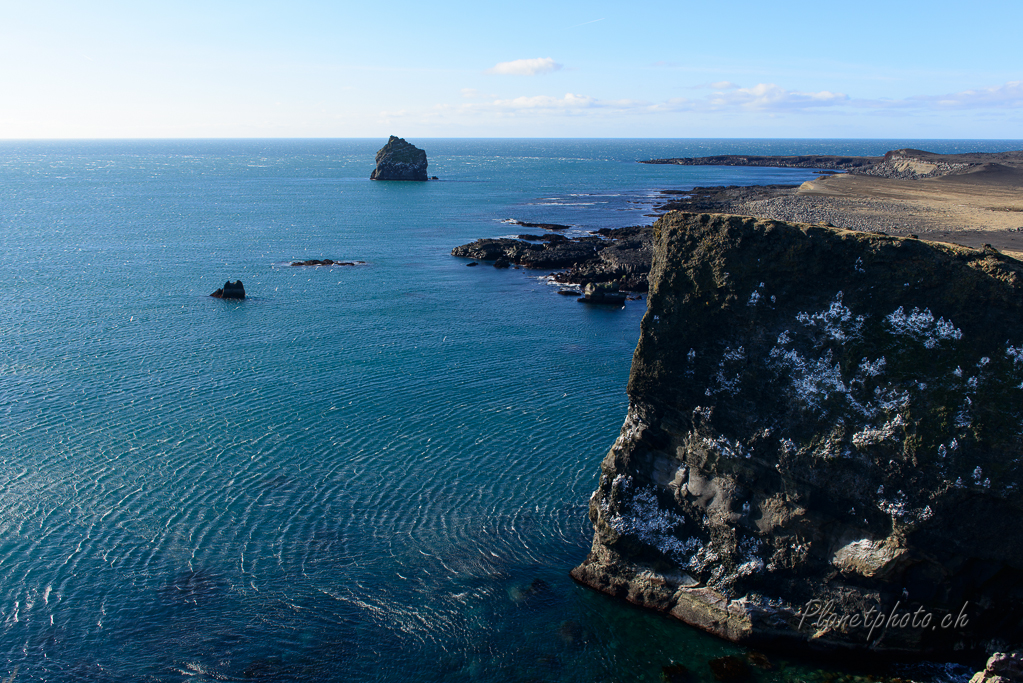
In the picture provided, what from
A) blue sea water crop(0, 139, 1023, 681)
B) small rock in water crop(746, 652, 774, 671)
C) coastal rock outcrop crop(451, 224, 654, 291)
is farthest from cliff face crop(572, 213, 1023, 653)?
coastal rock outcrop crop(451, 224, 654, 291)

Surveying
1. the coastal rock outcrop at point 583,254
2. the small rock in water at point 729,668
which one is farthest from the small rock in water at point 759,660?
the coastal rock outcrop at point 583,254

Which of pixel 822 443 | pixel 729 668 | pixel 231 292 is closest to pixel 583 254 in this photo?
pixel 231 292

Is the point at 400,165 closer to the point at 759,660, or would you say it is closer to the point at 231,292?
the point at 231,292

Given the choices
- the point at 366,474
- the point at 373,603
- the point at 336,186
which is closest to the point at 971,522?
the point at 373,603

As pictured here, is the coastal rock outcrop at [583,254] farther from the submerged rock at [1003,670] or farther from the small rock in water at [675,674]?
the submerged rock at [1003,670]

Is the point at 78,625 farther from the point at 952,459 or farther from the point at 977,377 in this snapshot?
the point at 977,377

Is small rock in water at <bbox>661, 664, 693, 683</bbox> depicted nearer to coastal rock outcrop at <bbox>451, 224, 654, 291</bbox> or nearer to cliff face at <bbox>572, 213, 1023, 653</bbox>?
cliff face at <bbox>572, 213, 1023, 653</bbox>

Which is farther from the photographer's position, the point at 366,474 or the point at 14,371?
the point at 14,371
